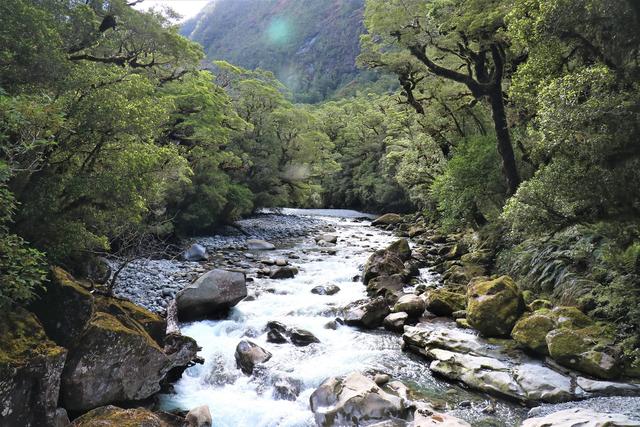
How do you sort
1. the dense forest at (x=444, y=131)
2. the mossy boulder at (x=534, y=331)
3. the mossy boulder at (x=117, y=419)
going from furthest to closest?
the mossy boulder at (x=534, y=331), the dense forest at (x=444, y=131), the mossy boulder at (x=117, y=419)

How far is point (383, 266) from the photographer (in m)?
18.1

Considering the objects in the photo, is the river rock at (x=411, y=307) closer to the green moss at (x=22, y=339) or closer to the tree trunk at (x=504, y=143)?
the tree trunk at (x=504, y=143)

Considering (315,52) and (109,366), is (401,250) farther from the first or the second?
(315,52)

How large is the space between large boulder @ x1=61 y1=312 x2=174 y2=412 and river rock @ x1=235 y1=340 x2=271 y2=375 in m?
2.05

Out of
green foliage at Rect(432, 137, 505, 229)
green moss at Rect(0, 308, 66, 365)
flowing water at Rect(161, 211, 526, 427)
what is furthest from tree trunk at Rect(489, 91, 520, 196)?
green moss at Rect(0, 308, 66, 365)

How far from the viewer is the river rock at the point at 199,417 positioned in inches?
300

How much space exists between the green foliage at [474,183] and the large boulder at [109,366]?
1461cm

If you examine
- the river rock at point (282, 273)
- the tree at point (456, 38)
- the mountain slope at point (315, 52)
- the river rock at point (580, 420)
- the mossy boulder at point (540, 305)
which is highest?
the mountain slope at point (315, 52)

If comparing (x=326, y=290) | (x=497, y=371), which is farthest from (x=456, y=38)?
(x=497, y=371)

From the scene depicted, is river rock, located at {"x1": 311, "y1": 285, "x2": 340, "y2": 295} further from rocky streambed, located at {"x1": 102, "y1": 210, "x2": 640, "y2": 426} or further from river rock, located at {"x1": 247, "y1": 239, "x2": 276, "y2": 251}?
river rock, located at {"x1": 247, "y1": 239, "x2": 276, "y2": 251}

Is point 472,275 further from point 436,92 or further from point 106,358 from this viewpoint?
A: point 106,358

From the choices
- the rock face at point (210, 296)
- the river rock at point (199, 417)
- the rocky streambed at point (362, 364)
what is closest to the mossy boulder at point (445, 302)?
the rocky streambed at point (362, 364)

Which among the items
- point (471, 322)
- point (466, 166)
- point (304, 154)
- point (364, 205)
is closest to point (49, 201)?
point (471, 322)

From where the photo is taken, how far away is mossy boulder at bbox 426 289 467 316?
44.1 feet
